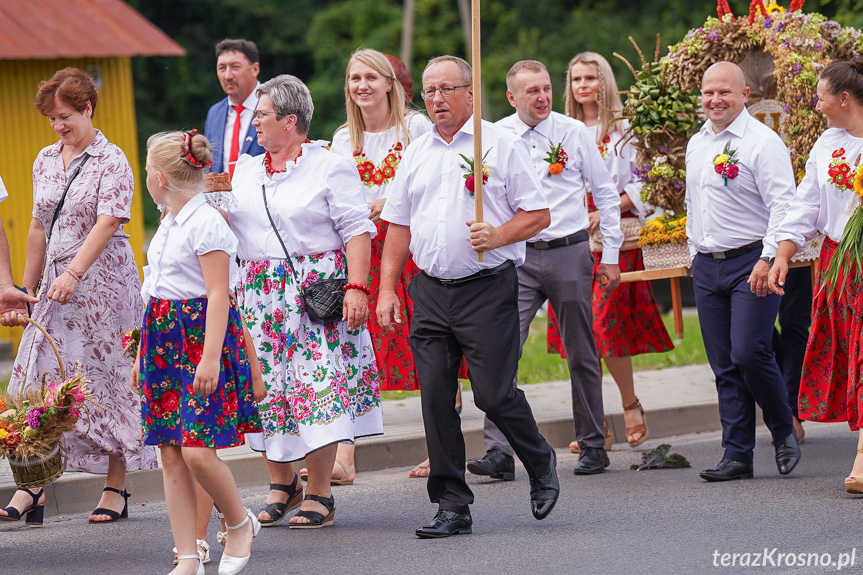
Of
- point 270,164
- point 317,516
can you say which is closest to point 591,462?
point 317,516

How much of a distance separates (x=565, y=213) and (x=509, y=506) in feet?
6.10

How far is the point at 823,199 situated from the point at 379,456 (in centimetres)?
312

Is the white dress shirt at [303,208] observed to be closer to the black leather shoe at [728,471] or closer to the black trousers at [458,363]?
the black trousers at [458,363]

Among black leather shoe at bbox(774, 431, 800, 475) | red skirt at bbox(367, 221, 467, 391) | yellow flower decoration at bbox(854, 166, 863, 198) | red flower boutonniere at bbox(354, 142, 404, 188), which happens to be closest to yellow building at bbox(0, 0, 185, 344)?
red flower boutonniere at bbox(354, 142, 404, 188)

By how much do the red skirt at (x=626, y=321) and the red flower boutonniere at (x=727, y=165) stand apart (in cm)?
163

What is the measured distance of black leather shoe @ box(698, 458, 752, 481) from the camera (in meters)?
6.83

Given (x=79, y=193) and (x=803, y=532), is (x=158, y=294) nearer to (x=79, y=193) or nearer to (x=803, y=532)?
(x=79, y=193)

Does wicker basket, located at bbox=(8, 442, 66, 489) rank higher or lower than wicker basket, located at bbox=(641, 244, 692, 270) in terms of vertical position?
lower

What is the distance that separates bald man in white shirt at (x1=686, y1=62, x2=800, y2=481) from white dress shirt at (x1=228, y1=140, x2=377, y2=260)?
6.92ft

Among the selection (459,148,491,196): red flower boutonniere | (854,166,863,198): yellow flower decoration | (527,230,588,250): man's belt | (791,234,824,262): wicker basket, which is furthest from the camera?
(791,234,824,262): wicker basket

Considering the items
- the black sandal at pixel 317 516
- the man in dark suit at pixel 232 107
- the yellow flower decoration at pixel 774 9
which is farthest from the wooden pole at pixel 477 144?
the yellow flower decoration at pixel 774 9

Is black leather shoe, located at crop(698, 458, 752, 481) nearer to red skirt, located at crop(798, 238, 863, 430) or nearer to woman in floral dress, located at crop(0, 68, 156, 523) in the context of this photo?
red skirt, located at crop(798, 238, 863, 430)

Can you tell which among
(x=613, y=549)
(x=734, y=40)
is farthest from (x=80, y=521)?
(x=734, y=40)

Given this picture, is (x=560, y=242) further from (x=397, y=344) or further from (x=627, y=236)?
(x=627, y=236)
